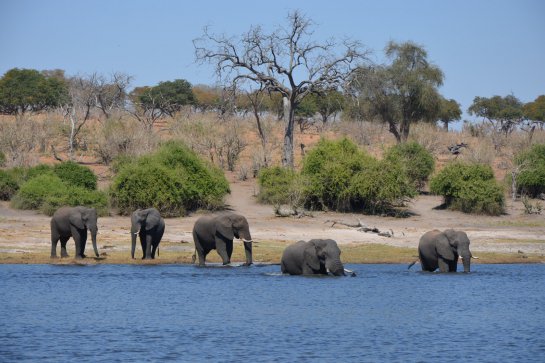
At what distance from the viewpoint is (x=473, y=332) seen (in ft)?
71.1

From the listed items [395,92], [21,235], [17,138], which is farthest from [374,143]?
[21,235]

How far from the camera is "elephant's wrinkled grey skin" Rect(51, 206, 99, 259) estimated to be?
31281 millimetres

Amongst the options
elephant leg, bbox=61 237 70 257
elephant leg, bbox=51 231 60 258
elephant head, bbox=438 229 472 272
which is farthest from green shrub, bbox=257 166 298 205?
elephant head, bbox=438 229 472 272

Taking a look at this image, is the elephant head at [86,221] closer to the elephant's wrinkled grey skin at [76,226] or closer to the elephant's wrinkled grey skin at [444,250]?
the elephant's wrinkled grey skin at [76,226]

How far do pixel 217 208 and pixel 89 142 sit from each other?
759 inches

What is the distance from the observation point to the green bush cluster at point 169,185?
44094 mm

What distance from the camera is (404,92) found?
70562mm

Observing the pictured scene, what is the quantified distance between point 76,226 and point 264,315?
991 centimetres

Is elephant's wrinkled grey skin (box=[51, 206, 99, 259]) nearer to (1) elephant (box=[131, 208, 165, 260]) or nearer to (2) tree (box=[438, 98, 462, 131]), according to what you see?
(1) elephant (box=[131, 208, 165, 260])

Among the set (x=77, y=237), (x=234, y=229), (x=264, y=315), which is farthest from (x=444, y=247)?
(x=77, y=237)

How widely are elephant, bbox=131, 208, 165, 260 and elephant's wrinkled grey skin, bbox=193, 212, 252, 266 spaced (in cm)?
127

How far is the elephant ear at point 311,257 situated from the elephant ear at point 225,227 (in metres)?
3.59

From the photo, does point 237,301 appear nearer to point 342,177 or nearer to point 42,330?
point 42,330

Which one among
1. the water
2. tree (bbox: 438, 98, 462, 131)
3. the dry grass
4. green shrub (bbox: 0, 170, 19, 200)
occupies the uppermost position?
tree (bbox: 438, 98, 462, 131)
